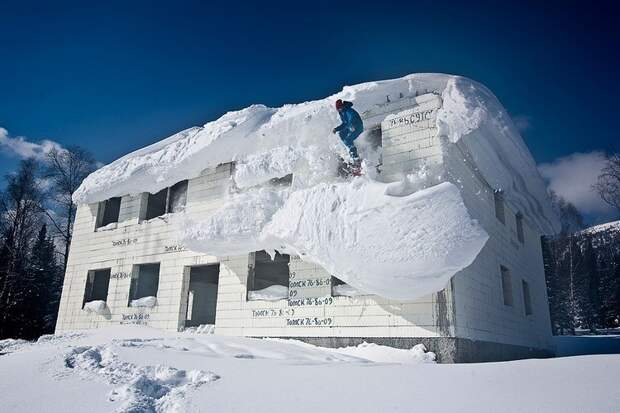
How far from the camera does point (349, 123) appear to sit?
8.14 meters

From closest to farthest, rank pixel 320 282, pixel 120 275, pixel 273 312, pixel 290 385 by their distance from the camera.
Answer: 1. pixel 290 385
2. pixel 320 282
3. pixel 273 312
4. pixel 120 275

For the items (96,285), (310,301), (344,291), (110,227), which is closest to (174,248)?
(110,227)

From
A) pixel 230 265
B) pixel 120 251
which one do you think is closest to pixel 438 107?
pixel 230 265

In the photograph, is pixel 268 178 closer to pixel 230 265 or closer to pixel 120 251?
pixel 230 265

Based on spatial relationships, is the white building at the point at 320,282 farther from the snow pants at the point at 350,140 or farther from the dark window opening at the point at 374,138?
the snow pants at the point at 350,140

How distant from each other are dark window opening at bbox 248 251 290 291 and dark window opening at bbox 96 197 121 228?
624 centimetres

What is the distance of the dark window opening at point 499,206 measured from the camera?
1097cm

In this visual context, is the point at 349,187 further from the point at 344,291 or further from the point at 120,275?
the point at 120,275

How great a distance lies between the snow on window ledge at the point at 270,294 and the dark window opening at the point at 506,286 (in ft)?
19.7

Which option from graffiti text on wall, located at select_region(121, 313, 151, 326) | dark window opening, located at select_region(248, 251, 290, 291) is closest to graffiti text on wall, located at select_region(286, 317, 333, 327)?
dark window opening, located at select_region(248, 251, 290, 291)

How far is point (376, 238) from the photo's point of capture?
243 inches

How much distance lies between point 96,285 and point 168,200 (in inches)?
174

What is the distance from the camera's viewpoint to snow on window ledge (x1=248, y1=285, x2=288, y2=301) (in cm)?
938

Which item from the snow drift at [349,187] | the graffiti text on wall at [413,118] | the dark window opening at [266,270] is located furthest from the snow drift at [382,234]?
the graffiti text on wall at [413,118]
